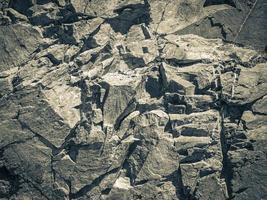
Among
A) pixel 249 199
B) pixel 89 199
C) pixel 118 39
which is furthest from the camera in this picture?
pixel 118 39

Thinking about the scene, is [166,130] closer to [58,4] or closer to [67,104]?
[67,104]

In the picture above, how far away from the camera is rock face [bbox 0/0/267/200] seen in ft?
49.3

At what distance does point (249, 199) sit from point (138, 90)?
5.93m

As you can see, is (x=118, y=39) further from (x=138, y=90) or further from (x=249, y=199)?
(x=249, y=199)

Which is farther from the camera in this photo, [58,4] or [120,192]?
[58,4]

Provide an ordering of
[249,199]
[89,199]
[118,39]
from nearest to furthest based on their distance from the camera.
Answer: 1. [249,199]
2. [89,199]
3. [118,39]

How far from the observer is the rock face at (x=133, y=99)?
1502 cm

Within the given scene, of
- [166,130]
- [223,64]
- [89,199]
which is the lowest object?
[89,199]

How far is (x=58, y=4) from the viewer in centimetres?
1681

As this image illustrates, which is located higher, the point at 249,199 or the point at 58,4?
the point at 58,4

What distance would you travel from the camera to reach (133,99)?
15.7m

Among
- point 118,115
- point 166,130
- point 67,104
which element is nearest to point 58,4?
point 67,104

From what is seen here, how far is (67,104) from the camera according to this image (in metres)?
15.8

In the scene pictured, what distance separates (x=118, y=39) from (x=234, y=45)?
15.8ft
